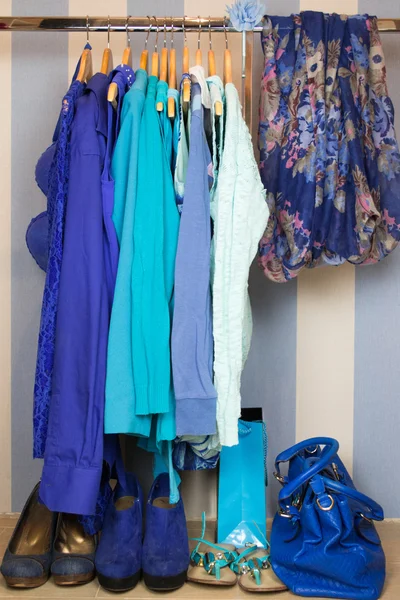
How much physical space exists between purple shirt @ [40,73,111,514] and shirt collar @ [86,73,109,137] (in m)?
0.03

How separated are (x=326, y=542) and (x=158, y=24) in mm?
1426

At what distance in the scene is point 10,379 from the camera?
208cm

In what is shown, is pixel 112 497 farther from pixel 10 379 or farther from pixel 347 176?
pixel 347 176

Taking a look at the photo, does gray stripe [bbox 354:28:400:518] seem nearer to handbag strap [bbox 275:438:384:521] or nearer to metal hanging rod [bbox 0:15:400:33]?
handbag strap [bbox 275:438:384:521]

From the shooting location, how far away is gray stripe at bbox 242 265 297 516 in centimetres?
209

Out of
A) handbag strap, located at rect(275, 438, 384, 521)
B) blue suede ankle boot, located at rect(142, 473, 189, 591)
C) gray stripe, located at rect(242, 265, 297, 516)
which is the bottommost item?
blue suede ankle boot, located at rect(142, 473, 189, 591)

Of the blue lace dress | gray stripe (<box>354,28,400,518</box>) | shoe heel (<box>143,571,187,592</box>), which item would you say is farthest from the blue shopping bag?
the blue lace dress

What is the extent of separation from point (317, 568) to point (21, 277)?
1248 millimetres

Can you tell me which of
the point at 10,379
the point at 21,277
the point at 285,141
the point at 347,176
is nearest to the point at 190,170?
the point at 285,141

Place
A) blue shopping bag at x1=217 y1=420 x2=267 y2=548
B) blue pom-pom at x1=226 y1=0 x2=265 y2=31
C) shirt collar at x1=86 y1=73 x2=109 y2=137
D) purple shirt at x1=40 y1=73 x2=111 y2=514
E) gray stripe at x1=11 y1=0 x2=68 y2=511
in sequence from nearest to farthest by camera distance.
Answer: purple shirt at x1=40 y1=73 x2=111 y2=514 → shirt collar at x1=86 y1=73 x2=109 y2=137 → blue pom-pom at x1=226 y1=0 x2=265 y2=31 → blue shopping bag at x1=217 y1=420 x2=267 y2=548 → gray stripe at x1=11 y1=0 x2=68 y2=511

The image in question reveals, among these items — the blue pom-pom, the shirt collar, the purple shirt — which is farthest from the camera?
the blue pom-pom

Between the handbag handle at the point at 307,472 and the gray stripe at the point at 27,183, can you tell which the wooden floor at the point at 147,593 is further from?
the gray stripe at the point at 27,183

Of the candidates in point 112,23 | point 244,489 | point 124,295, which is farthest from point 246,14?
point 244,489

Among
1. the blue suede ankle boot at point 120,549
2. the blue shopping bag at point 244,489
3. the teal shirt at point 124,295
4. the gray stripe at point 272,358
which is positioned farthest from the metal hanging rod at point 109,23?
the blue suede ankle boot at point 120,549
